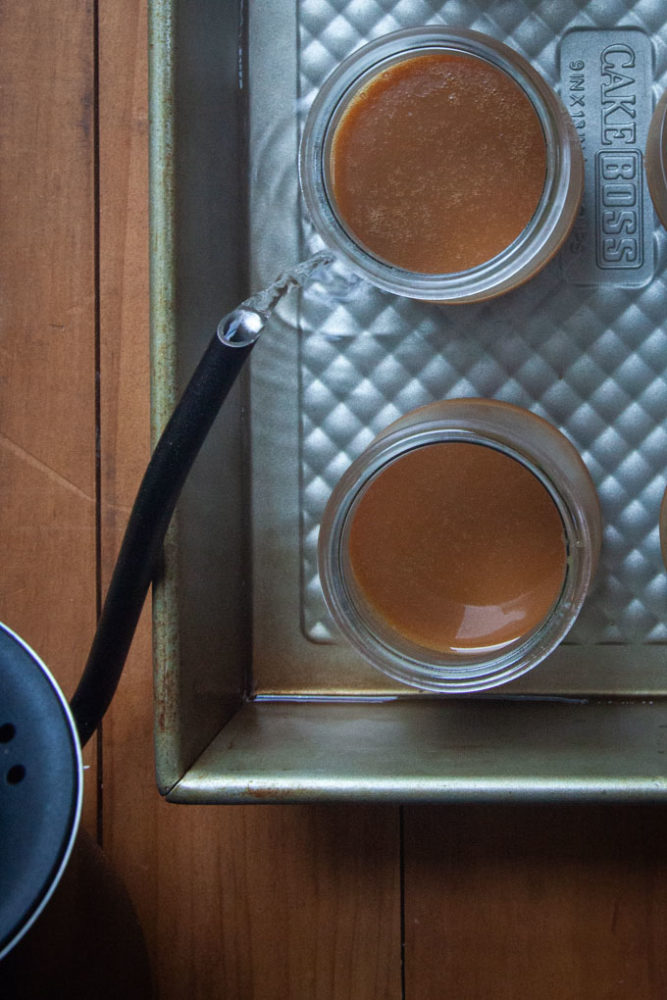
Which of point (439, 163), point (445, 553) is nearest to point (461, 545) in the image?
point (445, 553)

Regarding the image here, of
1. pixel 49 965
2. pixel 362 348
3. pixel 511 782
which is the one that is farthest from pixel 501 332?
pixel 49 965

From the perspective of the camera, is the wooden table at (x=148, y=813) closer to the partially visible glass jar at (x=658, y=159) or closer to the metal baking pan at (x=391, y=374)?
the metal baking pan at (x=391, y=374)

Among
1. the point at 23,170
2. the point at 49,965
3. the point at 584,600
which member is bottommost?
the point at 49,965

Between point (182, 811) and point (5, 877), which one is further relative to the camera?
point (182, 811)

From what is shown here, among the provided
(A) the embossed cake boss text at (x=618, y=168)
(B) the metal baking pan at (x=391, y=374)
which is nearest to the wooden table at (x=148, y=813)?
(B) the metal baking pan at (x=391, y=374)

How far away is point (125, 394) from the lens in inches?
14.2

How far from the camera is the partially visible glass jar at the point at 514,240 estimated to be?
31 centimetres

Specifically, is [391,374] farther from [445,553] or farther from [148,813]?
[148,813]

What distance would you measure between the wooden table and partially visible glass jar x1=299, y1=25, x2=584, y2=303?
8cm

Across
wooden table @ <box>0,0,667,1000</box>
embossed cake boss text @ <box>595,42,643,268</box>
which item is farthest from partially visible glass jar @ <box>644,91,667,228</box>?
wooden table @ <box>0,0,667,1000</box>

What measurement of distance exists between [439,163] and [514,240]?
0.12 ft

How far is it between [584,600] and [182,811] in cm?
17

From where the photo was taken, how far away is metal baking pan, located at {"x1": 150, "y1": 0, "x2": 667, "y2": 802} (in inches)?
12.5

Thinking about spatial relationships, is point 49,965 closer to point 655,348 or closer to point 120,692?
point 120,692
